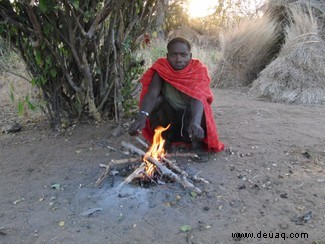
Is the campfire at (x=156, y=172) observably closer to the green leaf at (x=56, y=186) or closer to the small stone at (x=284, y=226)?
the green leaf at (x=56, y=186)

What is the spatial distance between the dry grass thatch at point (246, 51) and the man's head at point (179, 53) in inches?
173

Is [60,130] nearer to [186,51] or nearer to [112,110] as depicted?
[112,110]

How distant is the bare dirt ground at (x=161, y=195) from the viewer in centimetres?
233

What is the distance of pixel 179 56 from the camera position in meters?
3.17

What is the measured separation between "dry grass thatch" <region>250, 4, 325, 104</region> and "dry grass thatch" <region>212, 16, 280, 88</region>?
53 centimetres

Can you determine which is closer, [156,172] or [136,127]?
[156,172]

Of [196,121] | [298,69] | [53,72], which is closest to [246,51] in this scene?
[298,69]

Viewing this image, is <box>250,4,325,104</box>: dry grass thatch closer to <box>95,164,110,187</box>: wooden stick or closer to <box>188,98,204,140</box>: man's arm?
<box>188,98,204,140</box>: man's arm

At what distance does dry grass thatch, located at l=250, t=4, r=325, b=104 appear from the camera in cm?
620

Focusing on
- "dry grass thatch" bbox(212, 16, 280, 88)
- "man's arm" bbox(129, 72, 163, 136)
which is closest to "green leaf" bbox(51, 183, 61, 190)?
"man's arm" bbox(129, 72, 163, 136)

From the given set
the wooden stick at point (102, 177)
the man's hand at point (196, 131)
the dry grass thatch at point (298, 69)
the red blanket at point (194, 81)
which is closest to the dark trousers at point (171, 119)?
the red blanket at point (194, 81)

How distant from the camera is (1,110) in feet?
17.5

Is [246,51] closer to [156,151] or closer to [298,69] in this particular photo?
[298,69]

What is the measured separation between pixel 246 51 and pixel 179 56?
4.60 metres
